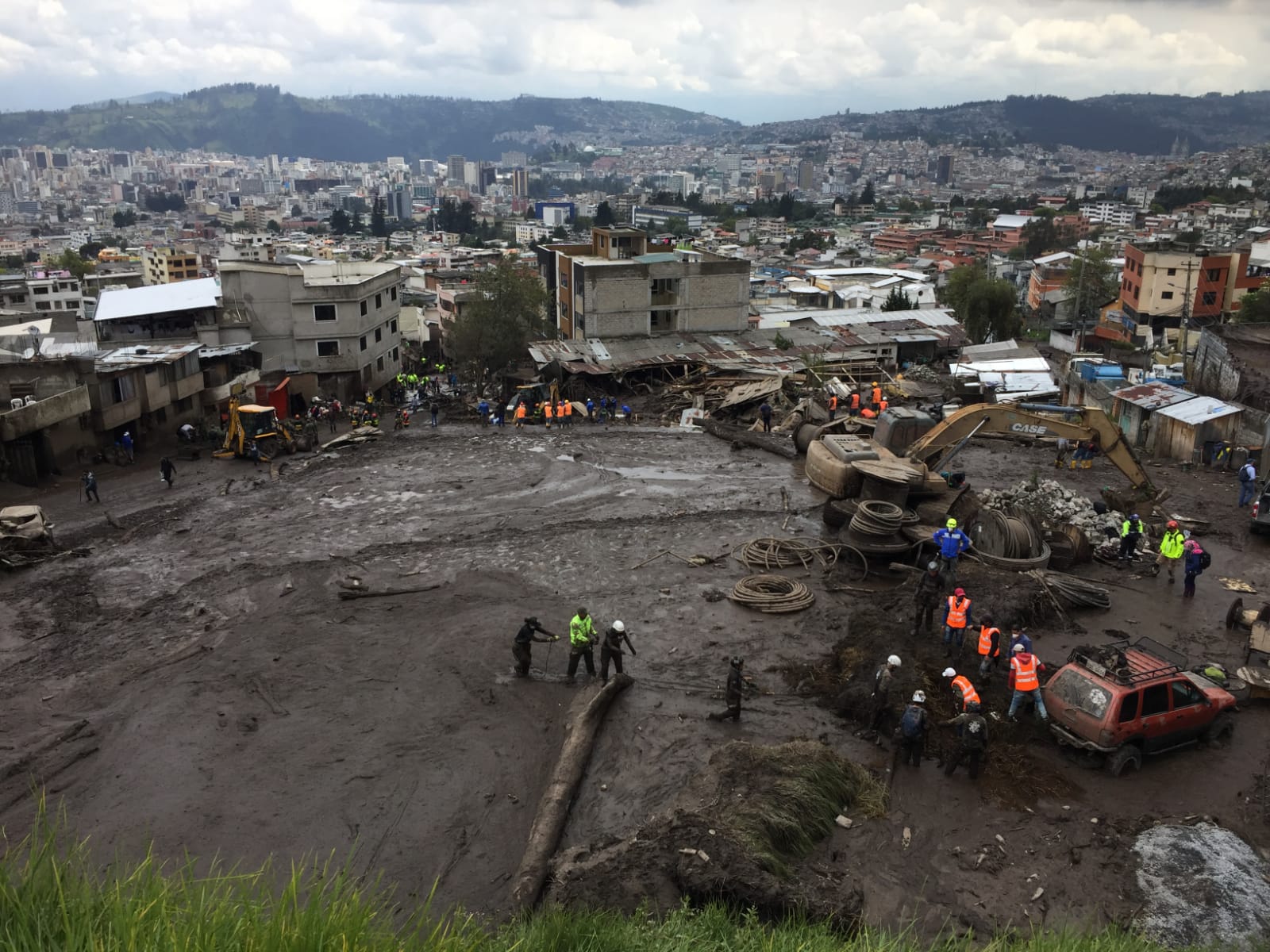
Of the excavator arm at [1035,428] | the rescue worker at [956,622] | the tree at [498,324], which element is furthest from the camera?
the tree at [498,324]

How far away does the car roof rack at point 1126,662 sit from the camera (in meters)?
10.8

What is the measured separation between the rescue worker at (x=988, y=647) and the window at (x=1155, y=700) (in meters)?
2.15

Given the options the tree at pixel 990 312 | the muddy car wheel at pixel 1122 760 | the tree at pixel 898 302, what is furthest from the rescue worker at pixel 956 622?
the tree at pixel 898 302

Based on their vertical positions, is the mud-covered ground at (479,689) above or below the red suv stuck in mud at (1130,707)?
below

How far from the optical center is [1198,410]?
25.5 metres

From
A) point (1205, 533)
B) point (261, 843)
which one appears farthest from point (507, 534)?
point (1205, 533)

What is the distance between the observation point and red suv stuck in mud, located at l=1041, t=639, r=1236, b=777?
34.6ft

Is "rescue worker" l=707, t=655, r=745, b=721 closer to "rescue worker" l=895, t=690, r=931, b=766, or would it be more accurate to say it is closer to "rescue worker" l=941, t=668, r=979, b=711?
"rescue worker" l=895, t=690, r=931, b=766

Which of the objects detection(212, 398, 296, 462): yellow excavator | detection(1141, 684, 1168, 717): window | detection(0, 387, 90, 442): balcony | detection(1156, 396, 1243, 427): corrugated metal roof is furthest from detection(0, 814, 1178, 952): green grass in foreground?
detection(1156, 396, 1243, 427): corrugated metal roof

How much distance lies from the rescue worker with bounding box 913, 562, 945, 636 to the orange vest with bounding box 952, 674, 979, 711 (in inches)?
109

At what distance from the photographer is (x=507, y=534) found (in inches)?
766

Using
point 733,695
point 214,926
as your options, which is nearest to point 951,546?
point 733,695

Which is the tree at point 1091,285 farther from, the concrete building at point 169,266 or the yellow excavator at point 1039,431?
the concrete building at point 169,266

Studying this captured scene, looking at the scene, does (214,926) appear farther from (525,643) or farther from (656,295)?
(656,295)
